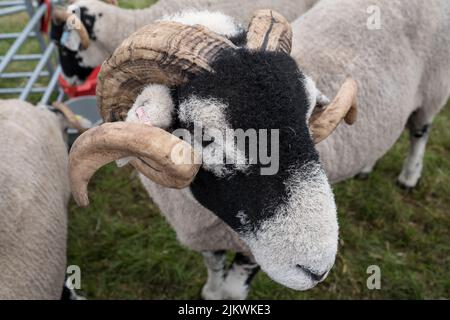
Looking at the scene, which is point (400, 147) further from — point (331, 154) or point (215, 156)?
point (215, 156)

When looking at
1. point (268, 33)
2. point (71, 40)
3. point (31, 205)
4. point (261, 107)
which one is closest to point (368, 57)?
point (268, 33)

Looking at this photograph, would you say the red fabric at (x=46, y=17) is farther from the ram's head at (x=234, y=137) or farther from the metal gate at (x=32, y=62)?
the ram's head at (x=234, y=137)

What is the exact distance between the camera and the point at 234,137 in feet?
4.77

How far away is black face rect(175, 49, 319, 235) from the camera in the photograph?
143cm

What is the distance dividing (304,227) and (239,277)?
132 cm

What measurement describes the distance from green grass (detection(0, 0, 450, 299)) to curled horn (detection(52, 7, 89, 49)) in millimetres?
1260

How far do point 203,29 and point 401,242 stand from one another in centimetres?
273

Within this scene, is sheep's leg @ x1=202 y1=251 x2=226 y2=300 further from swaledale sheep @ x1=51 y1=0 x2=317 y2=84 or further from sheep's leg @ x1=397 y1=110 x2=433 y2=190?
swaledale sheep @ x1=51 y1=0 x2=317 y2=84

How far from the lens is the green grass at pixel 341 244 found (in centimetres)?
Result: 321

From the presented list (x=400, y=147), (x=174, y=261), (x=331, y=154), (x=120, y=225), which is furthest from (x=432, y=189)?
(x=120, y=225)

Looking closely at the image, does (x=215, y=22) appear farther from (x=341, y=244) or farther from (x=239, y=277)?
(x=341, y=244)

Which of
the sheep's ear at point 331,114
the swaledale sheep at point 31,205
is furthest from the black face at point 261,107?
the swaledale sheep at point 31,205

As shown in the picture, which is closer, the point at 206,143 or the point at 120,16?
the point at 206,143

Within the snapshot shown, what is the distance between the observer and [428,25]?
2.75 meters
